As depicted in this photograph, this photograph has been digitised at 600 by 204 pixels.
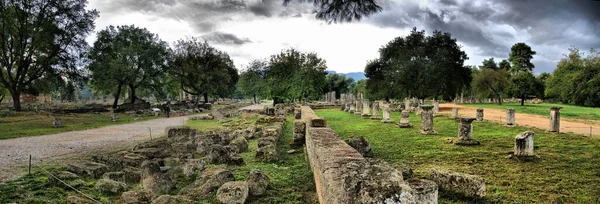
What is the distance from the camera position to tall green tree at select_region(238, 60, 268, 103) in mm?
32469

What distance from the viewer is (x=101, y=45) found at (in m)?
32.0

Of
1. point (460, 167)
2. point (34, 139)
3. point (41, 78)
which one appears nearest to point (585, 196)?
point (460, 167)

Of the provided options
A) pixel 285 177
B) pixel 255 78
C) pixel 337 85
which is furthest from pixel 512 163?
pixel 337 85

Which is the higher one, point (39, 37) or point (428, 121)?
point (39, 37)

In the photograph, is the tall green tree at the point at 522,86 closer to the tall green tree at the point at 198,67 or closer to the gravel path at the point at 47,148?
the tall green tree at the point at 198,67

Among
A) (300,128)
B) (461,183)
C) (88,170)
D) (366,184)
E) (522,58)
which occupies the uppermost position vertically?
(522,58)

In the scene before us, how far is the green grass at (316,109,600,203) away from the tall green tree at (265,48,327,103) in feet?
60.9

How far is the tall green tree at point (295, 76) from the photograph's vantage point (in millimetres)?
29042

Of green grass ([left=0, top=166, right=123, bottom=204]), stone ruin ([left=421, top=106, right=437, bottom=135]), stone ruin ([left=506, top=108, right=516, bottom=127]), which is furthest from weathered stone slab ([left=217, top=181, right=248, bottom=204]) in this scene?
stone ruin ([left=506, top=108, right=516, bottom=127])

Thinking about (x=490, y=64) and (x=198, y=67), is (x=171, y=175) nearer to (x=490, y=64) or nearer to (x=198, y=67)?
(x=198, y=67)

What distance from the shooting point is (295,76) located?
29.2m

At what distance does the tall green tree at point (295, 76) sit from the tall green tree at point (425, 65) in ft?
24.3

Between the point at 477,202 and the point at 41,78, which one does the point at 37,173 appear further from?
the point at 41,78

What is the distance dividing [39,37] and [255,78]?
1809 centimetres
